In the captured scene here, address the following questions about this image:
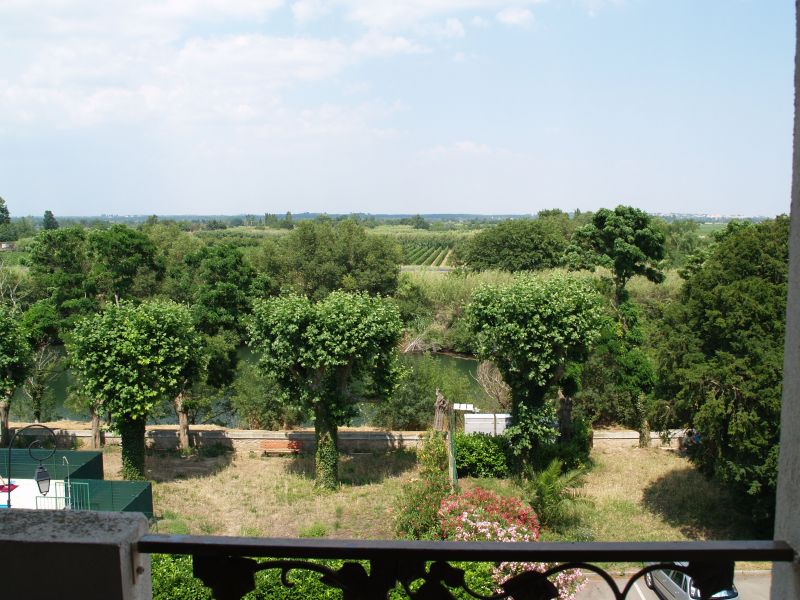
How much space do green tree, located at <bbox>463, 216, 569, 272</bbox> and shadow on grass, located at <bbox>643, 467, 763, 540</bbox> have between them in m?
30.4

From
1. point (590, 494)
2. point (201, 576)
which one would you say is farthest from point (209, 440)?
point (201, 576)

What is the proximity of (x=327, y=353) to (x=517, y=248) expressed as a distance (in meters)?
33.7

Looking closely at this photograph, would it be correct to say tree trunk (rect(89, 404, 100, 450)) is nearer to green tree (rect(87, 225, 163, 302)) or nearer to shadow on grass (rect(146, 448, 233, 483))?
shadow on grass (rect(146, 448, 233, 483))

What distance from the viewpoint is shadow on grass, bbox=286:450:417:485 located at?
16.5m

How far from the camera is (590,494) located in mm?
15102

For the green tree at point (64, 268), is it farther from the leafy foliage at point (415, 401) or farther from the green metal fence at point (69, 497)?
the green metal fence at point (69, 497)

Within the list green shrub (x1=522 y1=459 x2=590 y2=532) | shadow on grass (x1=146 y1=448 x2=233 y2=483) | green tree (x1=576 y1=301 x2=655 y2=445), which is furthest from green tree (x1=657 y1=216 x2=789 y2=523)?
shadow on grass (x1=146 y1=448 x2=233 y2=483)

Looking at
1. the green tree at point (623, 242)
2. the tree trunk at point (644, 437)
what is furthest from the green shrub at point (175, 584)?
the green tree at point (623, 242)

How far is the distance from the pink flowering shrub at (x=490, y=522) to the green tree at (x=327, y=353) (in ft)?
15.7

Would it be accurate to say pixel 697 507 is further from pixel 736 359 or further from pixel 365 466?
pixel 365 466

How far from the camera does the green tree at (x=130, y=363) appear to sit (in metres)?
14.7

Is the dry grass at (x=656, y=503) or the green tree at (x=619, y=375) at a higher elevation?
the green tree at (x=619, y=375)

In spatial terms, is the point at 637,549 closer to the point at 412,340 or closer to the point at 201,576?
the point at 201,576

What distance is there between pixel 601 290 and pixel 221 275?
39.6 feet
